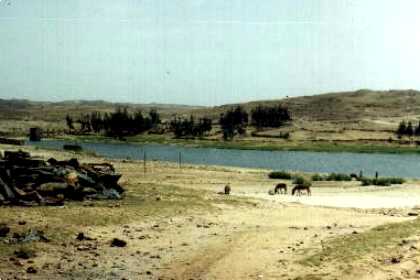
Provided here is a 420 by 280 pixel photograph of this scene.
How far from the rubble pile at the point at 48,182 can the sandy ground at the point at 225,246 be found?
6.78 ft

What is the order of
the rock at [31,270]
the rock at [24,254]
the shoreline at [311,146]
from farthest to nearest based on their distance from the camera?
the shoreline at [311,146]
the rock at [24,254]
the rock at [31,270]

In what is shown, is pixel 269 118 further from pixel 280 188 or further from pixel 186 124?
pixel 280 188

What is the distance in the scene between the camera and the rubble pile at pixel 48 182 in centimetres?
2302

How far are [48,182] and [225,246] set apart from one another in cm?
972

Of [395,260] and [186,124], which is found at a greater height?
[186,124]

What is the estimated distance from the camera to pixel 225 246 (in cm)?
1808

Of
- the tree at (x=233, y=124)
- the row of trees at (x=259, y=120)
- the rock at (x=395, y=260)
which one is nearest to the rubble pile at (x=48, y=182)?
the rock at (x=395, y=260)

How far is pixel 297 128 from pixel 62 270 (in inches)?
5791

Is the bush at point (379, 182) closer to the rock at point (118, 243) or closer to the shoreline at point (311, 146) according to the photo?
the rock at point (118, 243)

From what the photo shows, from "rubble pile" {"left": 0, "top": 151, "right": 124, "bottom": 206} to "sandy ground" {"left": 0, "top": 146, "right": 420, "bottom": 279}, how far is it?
2.07 metres

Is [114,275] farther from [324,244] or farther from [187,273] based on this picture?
[324,244]

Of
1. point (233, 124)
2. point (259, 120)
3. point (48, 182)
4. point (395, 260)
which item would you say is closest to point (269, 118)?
point (259, 120)

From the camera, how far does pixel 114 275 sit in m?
14.7

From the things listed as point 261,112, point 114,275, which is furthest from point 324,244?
point 261,112
